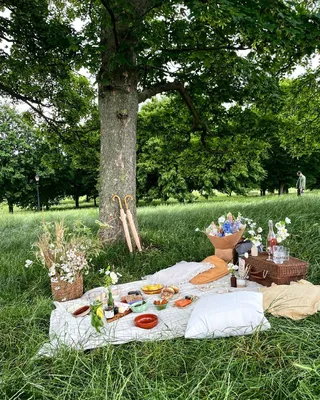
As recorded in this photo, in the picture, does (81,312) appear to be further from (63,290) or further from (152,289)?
(152,289)

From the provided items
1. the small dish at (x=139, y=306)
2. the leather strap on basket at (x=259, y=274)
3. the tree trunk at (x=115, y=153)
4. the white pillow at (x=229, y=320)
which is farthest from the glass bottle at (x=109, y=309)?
the tree trunk at (x=115, y=153)

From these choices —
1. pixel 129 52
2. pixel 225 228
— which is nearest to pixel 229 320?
pixel 225 228

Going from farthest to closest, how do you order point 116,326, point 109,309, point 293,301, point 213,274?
point 213,274 → point 109,309 → point 116,326 → point 293,301

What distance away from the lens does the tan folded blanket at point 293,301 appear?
2879mm

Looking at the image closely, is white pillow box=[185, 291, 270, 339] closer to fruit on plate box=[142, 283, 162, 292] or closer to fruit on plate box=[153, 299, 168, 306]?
fruit on plate box=[153, 299, 168, 306]

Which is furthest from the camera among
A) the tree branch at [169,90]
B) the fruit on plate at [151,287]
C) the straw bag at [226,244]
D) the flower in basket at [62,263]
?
the tree branch at [169,90]

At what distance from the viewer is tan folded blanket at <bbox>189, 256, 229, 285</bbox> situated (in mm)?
4258

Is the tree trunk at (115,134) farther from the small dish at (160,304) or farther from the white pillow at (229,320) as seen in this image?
the white pillow at (229,320)

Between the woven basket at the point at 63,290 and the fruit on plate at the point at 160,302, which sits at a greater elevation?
the woven basket at the point at 63,290

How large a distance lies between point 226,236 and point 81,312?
2234mm

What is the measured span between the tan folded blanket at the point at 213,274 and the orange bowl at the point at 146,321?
3.81 feet

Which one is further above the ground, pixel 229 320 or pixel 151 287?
pixel 229 320

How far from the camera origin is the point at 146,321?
10.4 feet

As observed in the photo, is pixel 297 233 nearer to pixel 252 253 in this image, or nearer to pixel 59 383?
pixel 252 253
